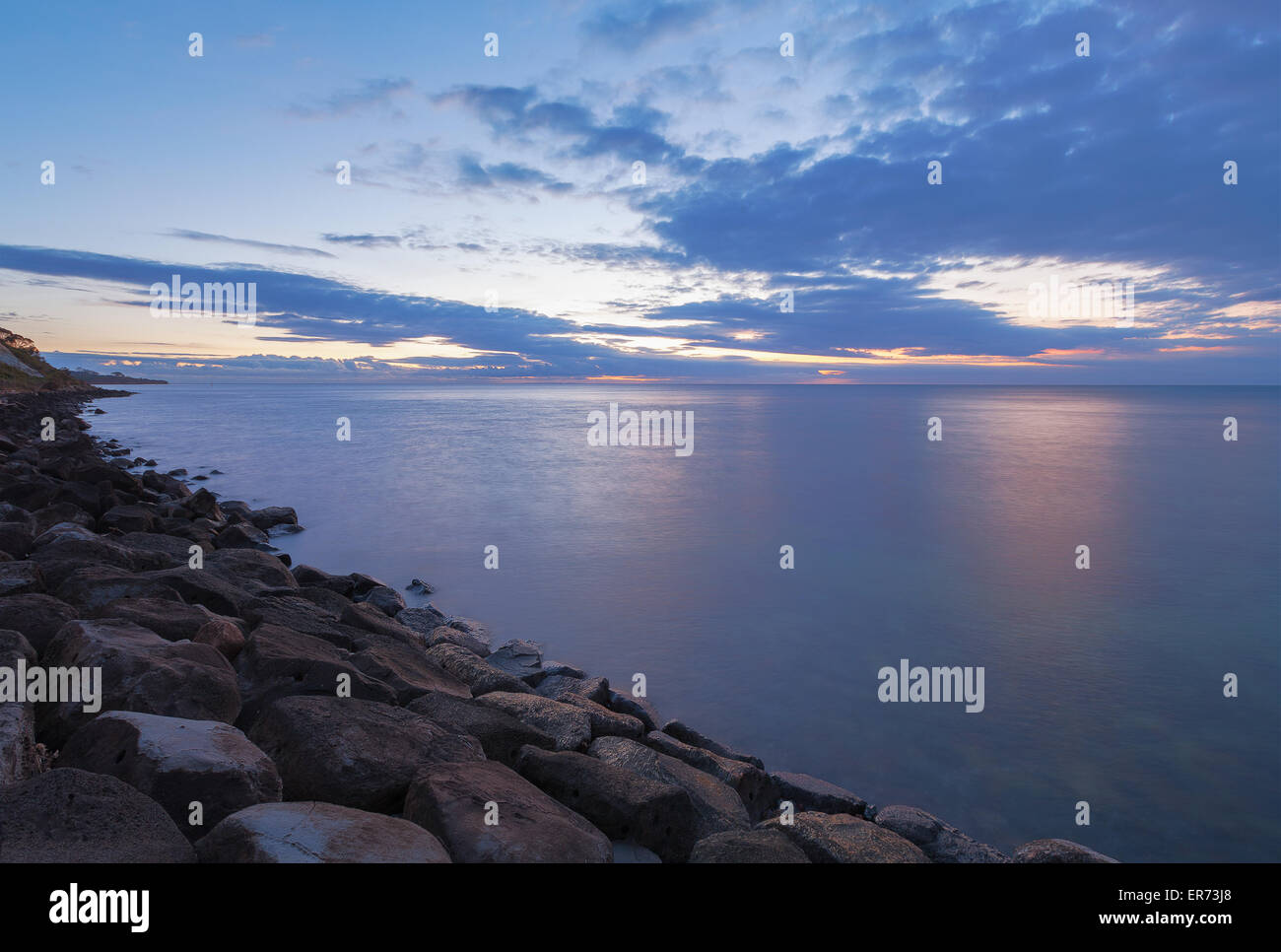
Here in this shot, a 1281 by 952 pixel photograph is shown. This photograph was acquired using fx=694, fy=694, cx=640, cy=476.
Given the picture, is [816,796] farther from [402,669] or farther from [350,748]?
[402,669]

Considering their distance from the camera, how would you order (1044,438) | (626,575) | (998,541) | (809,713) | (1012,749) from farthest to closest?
(1044,438) → (998,541) → (626,575) → (809,713) → (1012,749)

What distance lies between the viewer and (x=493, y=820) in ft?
14.0

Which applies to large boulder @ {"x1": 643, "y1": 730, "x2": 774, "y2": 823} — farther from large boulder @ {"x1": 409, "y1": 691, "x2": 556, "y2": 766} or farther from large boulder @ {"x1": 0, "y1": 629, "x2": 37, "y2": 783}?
large boulder @ {"x1": 0, "y1": 629, "x2": 37, "y2": 783}

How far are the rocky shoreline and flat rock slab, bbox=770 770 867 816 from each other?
0.02 m

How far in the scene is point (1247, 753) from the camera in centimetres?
777

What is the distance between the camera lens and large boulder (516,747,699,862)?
501cm

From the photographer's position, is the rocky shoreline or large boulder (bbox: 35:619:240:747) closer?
the rocky shoreline

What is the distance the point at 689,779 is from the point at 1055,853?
9.21 ft

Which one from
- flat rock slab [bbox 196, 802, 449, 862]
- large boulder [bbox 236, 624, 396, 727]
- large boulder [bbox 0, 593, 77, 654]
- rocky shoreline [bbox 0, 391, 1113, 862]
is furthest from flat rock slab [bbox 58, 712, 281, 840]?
large boulder [bbox 0, 593, 77, 654]
